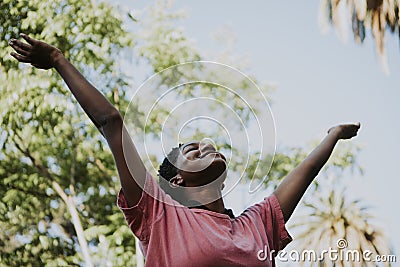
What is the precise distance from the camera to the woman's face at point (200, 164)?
110cm

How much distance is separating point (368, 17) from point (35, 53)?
3400 mm

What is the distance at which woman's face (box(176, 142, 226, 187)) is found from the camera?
1.10 metres

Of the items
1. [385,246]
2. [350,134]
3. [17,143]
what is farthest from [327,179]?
[350,134]

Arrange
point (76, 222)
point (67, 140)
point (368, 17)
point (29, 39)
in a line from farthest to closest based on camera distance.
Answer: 1. point (67, 140)
2. point (76, 222)
3. point (368, 17)
4. point (29, 39)

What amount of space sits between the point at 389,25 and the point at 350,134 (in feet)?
9.83

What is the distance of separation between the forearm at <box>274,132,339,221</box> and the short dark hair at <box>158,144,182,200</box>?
0.55 ft

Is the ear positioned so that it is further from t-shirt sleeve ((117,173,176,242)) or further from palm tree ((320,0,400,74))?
palm tree ((320,0,400,74))

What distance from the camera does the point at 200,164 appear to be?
3.64 feet

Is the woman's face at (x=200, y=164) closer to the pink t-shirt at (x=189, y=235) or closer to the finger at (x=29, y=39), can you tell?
the pink t-shirt at (x=189, y=235)

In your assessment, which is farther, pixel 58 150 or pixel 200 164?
pixel 58 150

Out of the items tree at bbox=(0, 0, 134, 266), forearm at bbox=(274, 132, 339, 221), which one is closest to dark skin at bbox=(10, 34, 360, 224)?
forearm at bbox=(274, 132, 339, 221)

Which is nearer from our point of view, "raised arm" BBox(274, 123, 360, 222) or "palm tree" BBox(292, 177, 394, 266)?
"raised arm" BBox(274, 123, 360, 222)

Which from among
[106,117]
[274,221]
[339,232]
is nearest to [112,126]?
[106,117]

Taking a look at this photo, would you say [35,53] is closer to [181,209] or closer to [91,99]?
[91,99]
